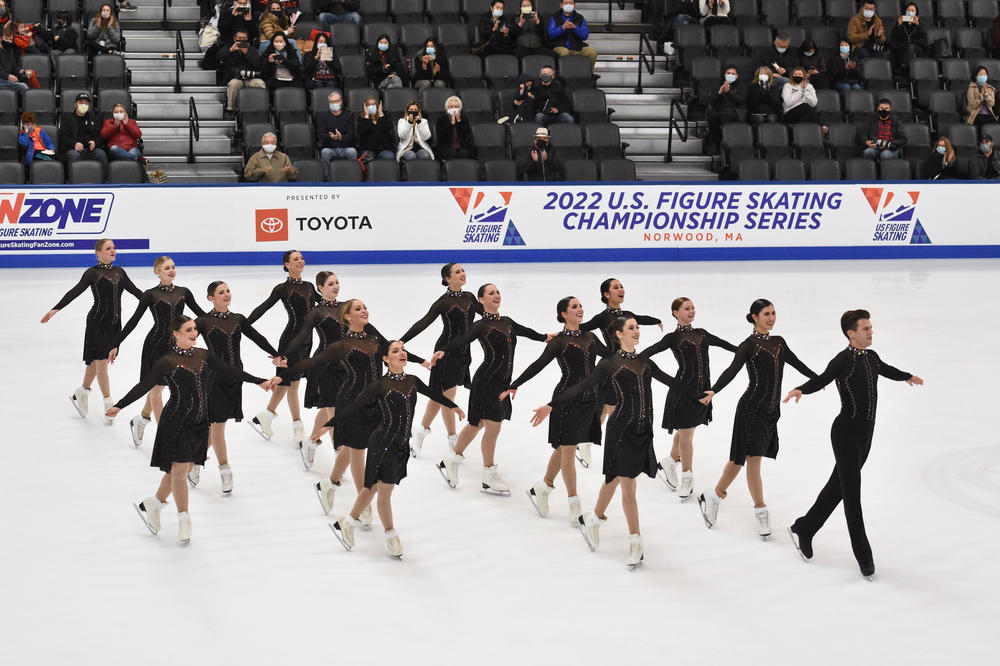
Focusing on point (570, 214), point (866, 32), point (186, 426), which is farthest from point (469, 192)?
point (186, 426)

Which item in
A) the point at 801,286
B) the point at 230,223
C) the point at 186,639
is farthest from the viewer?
the point at 230,223

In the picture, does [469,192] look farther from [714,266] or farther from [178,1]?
[178,1]

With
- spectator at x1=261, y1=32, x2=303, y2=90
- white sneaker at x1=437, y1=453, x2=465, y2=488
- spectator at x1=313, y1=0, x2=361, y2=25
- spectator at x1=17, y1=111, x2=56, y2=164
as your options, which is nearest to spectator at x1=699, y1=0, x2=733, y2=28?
spectator at x1=313, y1=0, x2=361, y2=25

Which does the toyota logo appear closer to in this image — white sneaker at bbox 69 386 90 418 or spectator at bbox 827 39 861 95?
white sneaker at bbox 69 386 90 418

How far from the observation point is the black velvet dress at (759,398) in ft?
24.9

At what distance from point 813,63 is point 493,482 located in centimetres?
1802

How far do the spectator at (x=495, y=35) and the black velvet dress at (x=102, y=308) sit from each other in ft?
45.6

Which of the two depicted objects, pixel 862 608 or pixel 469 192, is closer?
pixel 862 608

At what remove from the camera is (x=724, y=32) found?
2453 centimetres

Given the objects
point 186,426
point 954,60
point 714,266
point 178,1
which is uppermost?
point 178,1

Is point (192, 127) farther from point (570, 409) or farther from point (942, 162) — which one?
point (570, 409)

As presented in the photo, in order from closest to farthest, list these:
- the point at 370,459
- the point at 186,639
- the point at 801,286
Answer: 1. the point at 186,639
2. the point at 370,459
3. the point at 801,286

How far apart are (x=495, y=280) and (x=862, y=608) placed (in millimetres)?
11867

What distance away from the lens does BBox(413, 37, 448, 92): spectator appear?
21984 millimetres
